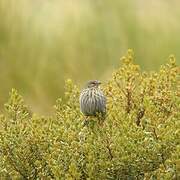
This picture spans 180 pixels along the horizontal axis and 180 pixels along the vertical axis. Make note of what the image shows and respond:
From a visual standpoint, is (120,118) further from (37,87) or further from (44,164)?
(37,87)

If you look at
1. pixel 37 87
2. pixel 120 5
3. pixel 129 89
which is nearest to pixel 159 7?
pixel 120 5

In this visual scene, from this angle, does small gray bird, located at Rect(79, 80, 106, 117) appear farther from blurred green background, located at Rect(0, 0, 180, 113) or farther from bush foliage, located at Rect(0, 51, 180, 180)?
blurred green background, located at Rect(0, 0, 180, 113)

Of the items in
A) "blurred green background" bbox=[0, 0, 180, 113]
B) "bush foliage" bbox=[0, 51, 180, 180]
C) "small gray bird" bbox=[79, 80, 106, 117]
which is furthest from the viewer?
"blurred green background" bbox=[0, 0, 180, 113]

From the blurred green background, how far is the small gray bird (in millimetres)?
3065

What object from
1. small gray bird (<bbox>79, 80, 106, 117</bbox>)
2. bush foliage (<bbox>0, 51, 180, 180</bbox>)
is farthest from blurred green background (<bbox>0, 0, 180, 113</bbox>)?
small gray bird (<bbox>79, 80, 106, 117</bbox>)

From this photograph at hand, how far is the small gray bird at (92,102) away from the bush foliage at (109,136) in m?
0.04

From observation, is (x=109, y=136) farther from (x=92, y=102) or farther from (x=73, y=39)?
(x=73, y=39)

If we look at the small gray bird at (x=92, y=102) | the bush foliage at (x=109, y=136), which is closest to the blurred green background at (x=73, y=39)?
the bush foliage at (x=109, y=136)

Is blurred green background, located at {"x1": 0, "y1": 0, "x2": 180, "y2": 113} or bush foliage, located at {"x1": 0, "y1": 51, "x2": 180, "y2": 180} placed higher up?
blurred green background, located at {"x1": 0, "y1": 0, "x2": 180, "y2": 113}

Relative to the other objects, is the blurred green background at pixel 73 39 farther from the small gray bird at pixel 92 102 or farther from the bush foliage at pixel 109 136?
the small gray bird at pixel 92 102

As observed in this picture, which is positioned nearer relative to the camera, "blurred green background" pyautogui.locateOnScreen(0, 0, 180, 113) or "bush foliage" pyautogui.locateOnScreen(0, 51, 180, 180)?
"bush foliage" pyautogui.locateOnScreen(0, 51, 180, 180)

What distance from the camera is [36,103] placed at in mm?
6414

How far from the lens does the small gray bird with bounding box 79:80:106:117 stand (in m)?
3.22

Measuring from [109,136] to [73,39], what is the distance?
13.0ft
